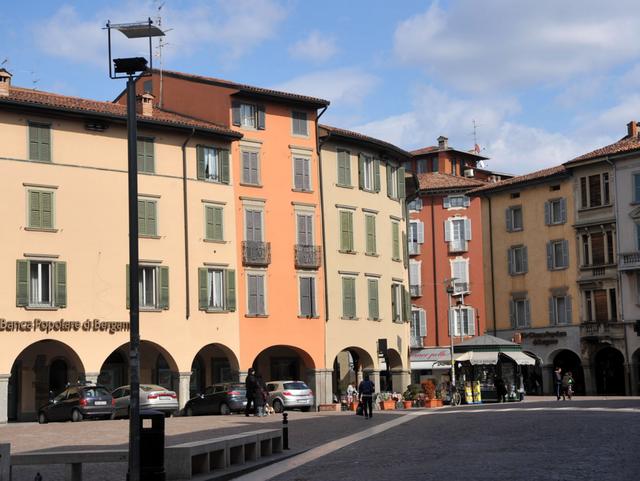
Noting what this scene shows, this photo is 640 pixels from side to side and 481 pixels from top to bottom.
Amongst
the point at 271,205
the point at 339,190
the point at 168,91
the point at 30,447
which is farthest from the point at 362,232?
the point at 30,447

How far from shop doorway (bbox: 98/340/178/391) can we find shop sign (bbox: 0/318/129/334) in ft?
11.4

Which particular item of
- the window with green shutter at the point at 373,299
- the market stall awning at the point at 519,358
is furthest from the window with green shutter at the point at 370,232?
the market stall awning at the point at 519,358

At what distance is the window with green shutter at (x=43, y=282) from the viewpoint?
143 feet

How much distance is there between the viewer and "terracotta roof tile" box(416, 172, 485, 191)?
7894cm

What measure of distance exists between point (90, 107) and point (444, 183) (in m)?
37.7

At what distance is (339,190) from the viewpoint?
55031mm

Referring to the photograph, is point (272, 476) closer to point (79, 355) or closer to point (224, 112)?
point (79, 355)

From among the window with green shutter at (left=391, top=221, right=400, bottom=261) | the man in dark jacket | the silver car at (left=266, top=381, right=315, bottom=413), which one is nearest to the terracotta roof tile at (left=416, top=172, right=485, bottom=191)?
the window with green shutter at (left=391, top=221, right=400, bottom=261)

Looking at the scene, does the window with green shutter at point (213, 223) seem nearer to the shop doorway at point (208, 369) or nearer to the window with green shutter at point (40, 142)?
the shop doorway at point (208, 369)

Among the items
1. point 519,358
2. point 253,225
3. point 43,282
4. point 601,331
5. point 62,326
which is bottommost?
point 519,358

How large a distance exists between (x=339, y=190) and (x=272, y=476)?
3593cm

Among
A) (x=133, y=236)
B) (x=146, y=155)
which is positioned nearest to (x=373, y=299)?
(x=146, y=155)

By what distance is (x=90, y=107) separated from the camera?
46875mm

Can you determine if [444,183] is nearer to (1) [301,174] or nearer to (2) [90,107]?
(1) [301,174]
